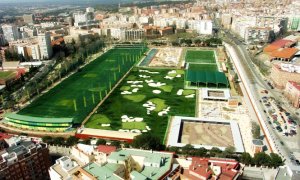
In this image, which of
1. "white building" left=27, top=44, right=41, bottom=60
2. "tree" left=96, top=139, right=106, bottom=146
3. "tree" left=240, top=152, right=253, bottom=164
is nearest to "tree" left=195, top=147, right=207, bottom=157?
"tree" left=240, top=152, right=253, bottom=164

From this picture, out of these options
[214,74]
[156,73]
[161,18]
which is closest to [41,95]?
[156,73]

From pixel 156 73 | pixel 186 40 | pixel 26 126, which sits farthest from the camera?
pixel 186 40

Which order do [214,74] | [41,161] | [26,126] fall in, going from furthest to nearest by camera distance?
[214,74] → [26,126] → [41,161]

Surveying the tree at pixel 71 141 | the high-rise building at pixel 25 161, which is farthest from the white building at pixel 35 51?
the high-rise building at pixel 25 161

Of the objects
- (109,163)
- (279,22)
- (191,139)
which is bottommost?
(191,139)

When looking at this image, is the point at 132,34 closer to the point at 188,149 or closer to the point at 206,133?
the point at 206,133

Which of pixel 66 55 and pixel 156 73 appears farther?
pixel 66 55

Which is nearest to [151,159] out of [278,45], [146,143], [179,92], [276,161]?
[146,143]

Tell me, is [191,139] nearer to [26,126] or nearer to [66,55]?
[26,126]
